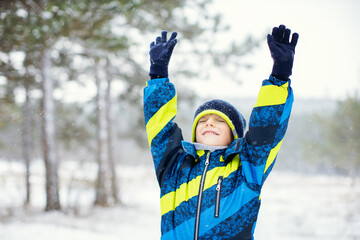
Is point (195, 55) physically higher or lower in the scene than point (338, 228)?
higher

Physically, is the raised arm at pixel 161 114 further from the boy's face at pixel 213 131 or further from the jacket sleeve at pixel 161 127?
the boy's face at pixel 213 131

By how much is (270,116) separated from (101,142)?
8.76 metres

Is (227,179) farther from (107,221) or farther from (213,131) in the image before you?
(107,221)

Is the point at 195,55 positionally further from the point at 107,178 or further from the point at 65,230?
the point at 65,230

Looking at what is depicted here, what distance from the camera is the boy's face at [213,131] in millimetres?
1834

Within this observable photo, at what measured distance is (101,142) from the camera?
32.2 feet

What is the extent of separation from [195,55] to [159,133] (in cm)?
846

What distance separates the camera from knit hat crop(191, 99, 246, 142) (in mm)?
1868

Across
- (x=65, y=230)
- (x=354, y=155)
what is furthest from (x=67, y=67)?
(x=354, y=155)

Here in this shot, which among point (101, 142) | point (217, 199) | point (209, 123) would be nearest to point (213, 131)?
point (209, 123)

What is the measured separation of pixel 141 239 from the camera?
20.9 ft

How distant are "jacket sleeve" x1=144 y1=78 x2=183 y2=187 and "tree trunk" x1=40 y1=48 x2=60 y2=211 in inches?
260

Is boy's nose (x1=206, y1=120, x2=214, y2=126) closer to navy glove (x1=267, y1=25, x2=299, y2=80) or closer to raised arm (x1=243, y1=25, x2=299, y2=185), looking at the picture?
raised arm (x1=243, y1=25, x2=299, y2=185)

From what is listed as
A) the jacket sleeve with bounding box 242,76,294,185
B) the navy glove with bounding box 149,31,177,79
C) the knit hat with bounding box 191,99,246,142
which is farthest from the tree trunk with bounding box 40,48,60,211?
the jacket sleeve with bounding box 242,76,294,185
